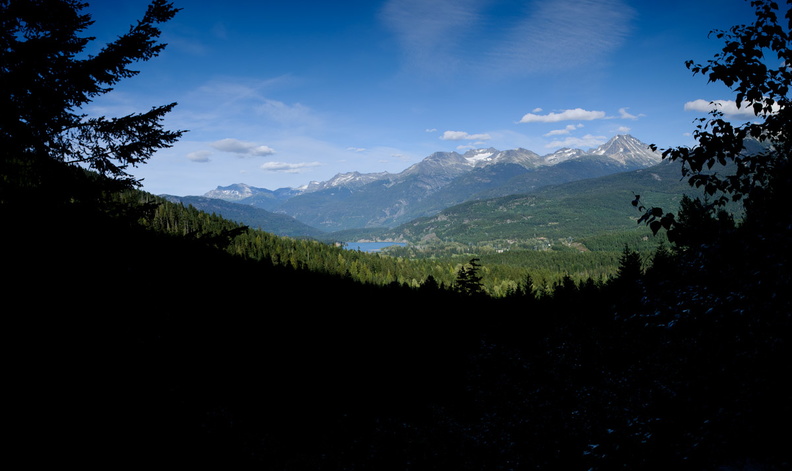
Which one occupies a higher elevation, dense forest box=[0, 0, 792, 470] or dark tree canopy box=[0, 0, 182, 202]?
dark tree canopy box=[0, 0, 182, 202]

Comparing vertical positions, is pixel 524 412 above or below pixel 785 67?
below

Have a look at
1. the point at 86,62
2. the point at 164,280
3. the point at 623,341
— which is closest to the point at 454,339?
the point at 623,341

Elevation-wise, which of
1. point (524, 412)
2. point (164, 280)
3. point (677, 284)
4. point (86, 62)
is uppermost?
point (86, 62)

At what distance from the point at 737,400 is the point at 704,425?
32.4 inches

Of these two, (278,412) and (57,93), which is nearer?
(57,93)

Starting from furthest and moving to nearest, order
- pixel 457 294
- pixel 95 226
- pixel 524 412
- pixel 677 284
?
pixel 457 294 < pixel 524 412 < pixel 95 226 < pixel 677 284

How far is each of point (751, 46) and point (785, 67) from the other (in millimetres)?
698

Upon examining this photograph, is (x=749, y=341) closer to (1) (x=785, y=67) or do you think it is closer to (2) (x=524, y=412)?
(1) (x=785, y=67)

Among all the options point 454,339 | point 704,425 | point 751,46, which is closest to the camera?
point 751,46

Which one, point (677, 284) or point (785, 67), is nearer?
point (785, 67)

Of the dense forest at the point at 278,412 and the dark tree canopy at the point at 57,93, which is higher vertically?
the dark tree canopy at the point at 57,93

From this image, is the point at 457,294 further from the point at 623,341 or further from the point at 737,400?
the point at 737,400

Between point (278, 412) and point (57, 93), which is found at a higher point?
point (57, 93)

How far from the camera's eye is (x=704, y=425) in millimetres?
6887
